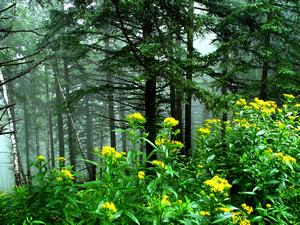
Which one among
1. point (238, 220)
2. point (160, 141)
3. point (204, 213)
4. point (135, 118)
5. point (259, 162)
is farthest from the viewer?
point (259, 162)

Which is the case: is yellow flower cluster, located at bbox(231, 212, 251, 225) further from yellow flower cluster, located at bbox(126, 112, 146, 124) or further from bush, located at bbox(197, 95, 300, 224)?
yellow flower cluster, located at bbox(126, 112, 146, 124)

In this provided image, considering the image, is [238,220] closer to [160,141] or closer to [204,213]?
[204,213]

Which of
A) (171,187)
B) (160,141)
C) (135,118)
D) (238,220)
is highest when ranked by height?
(135,118)

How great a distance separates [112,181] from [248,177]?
6.06 ft

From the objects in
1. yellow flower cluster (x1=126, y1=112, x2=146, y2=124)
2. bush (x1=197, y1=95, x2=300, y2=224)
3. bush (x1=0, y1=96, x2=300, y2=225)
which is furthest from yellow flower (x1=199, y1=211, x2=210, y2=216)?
yellow flower cluster (x1=126, y1=112, x2=146, y2=124)

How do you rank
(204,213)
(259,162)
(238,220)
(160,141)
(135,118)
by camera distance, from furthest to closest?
(259,162) → (160,141) → (135,118) → (238,220) → (204,213)

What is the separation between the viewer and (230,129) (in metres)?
4.21

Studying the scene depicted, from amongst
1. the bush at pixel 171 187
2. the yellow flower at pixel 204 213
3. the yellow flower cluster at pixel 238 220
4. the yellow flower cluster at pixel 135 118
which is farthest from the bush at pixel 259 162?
the yellow flower cluster at pixel 135 118

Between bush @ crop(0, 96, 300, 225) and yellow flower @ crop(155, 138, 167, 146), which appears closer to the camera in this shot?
bush @ crop(0, 96, 300, 225)

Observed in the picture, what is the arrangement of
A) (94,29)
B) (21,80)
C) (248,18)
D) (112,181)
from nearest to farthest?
(112,181) → (94,29) → (248,18) → (21,80)

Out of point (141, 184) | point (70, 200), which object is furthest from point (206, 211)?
point (70, 200)

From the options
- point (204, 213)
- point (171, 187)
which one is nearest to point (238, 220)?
point (204, 213)

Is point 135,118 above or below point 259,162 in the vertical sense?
above

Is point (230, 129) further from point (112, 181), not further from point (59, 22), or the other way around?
point (59, 22)
